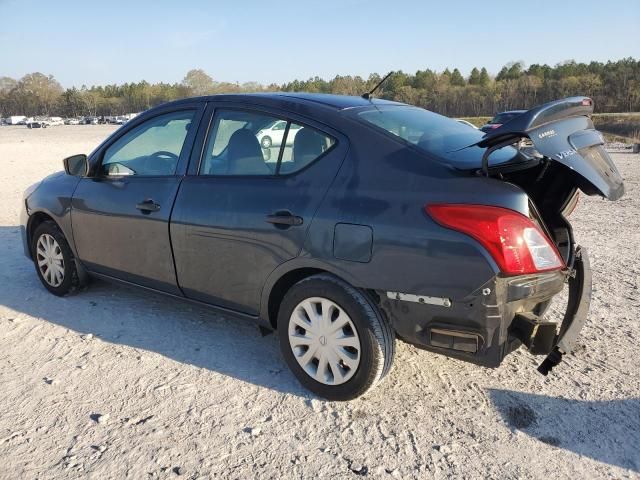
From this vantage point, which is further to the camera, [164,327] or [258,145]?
[164,327]

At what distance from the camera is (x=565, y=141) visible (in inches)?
103

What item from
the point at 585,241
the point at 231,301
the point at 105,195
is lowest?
the point at 585,241

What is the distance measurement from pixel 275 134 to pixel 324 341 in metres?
1.30

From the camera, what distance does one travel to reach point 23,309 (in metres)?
4.39

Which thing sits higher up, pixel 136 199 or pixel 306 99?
pixel 306 99

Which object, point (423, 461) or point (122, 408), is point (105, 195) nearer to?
point (122, 408)

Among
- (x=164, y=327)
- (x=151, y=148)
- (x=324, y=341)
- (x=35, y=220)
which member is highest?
→ (x=151, y=148)

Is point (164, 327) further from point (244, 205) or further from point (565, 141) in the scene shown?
point (565, 141)

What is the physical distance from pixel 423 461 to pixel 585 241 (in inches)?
194

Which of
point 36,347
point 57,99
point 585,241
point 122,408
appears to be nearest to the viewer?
point 122,408

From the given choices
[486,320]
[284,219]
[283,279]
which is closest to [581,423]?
[486,320]

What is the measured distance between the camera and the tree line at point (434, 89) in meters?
84.4

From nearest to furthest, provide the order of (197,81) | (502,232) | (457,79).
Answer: (502,232) → (457,79) → (197,81)

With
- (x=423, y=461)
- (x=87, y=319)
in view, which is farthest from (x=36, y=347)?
(x=423, y=461)
